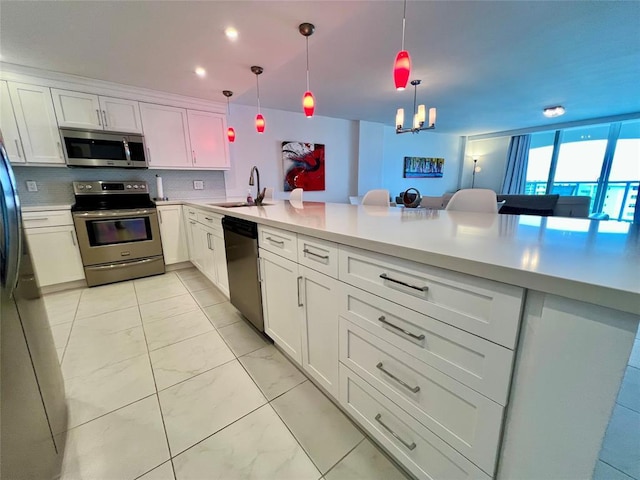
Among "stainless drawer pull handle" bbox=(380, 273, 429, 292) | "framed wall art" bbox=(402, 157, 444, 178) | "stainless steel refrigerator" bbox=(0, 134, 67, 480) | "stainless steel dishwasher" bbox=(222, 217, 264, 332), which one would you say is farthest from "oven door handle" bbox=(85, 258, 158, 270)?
"framed wall art" bbox=(402, 157, 444, 178)

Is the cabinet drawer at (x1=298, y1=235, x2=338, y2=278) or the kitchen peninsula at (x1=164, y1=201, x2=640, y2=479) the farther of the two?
the cabinet drawer at (x1=298, y1=235, x2=338, y2=278)

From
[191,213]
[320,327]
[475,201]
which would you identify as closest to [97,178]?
[191,213]

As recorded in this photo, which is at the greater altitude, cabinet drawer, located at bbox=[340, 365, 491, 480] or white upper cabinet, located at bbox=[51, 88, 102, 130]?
white upper cabinet, located at bbox=[51, 88, 102, 130]

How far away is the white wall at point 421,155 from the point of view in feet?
20.6

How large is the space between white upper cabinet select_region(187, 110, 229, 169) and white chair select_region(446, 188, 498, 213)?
3197 millimetres

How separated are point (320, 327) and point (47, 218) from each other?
125 inches

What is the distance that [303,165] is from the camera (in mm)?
4887

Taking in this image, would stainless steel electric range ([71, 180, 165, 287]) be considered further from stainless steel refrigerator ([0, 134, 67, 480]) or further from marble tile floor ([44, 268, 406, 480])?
stainless steel refrigerator ([0, 134, 67, 480])

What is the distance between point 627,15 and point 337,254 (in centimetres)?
325

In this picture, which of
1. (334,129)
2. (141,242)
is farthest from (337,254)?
(334,129)

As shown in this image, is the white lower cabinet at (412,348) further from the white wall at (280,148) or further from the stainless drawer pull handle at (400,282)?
the white wall at (280,148)

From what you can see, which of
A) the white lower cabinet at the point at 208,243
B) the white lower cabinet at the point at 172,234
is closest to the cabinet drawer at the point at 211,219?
the white lower cabinet at the point at 208,243

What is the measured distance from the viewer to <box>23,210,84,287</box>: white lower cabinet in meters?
2.56

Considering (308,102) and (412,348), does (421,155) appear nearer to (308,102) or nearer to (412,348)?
(308,102)
